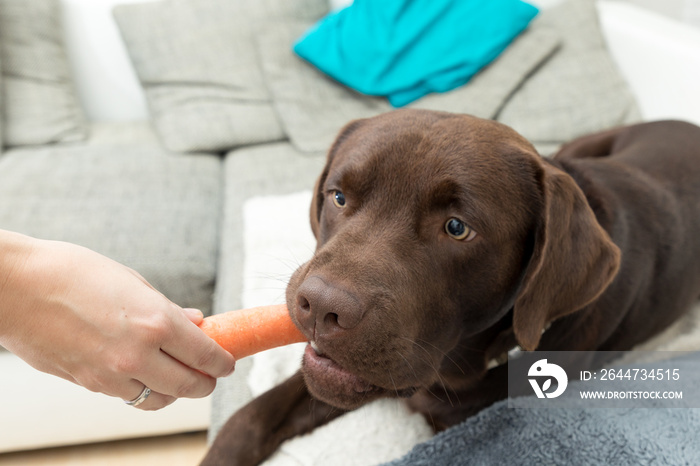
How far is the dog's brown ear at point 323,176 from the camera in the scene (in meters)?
1.67

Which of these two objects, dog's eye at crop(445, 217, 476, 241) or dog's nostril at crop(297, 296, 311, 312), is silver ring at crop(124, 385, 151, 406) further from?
dog's eye at crop(445, 217, 476, 241)

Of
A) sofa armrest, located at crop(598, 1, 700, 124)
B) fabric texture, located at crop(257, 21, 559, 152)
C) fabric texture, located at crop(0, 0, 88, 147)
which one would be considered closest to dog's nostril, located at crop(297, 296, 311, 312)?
fabric texture, located at crop(257, 21, 559, 152)

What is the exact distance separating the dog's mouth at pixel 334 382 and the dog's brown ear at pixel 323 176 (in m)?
0.54

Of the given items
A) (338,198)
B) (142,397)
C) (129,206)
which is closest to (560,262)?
(338,198)

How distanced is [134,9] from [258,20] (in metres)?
0.73

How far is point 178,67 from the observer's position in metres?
3.37

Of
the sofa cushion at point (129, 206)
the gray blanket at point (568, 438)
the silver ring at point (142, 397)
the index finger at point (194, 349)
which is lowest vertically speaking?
the sofa cushion at point (129, 206)

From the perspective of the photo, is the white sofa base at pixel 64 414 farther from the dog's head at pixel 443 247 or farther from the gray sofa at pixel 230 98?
the dog's head at pixel 443 247

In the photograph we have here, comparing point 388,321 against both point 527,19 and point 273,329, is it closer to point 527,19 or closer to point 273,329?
point 273,329

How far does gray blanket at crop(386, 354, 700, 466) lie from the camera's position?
1303mm

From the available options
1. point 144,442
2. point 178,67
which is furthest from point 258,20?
point 144,442

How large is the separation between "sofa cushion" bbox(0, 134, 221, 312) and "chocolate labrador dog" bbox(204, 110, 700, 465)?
84 cm

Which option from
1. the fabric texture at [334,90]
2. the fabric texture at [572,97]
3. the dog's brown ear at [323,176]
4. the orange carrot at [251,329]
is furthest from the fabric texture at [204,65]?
the orange carrot at [251,329]

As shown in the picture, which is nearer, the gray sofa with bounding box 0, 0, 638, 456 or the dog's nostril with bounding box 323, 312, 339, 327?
the dog's nostril with bounding box 323, 312, 339, 327
